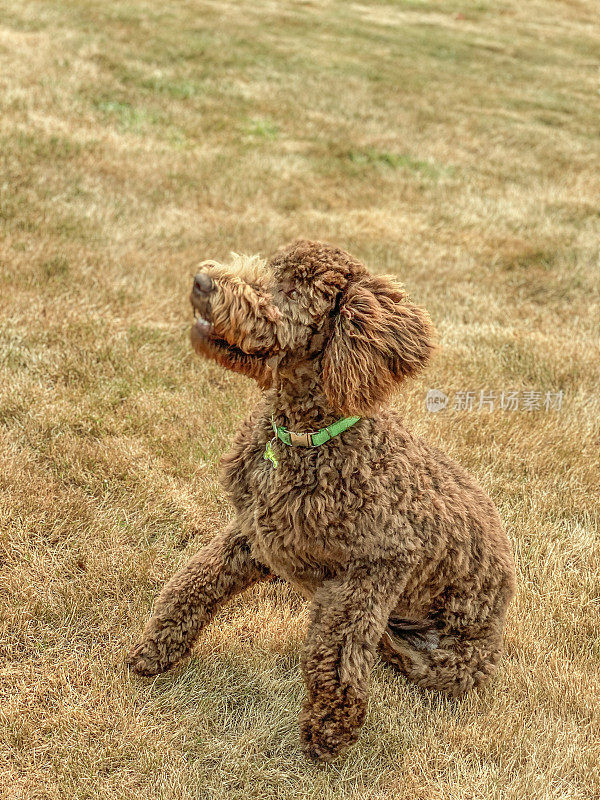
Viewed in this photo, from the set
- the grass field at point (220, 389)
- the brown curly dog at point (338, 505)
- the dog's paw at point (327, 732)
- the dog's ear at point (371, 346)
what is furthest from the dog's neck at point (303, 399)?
the grass field at point (220, 389)

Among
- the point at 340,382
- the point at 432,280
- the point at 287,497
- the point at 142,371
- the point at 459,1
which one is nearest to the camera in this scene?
the point at 340,382

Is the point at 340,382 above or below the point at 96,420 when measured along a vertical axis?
above

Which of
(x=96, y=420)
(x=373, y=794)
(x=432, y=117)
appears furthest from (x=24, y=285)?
(x=432, y=117)

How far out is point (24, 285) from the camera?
6.00m

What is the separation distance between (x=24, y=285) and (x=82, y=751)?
13.4 feet

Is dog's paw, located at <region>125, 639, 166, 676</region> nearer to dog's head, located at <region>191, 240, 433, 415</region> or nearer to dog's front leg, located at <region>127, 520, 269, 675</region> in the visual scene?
dog's front leg, located at <region>127, 520, 269, 675</region>

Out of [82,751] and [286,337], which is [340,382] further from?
[82,751]

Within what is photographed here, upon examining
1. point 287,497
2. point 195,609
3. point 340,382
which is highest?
point 340,382

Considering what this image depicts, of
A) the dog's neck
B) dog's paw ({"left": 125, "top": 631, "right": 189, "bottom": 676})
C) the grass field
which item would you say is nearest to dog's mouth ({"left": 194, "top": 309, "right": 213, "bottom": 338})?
the dog's neck

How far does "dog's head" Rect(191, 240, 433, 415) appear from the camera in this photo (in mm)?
2562

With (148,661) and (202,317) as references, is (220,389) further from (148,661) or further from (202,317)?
(202,317)

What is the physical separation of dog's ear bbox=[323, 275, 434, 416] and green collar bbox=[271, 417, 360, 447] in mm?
149

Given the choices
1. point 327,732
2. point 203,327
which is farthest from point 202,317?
point 327,732

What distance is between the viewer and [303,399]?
2873mm
